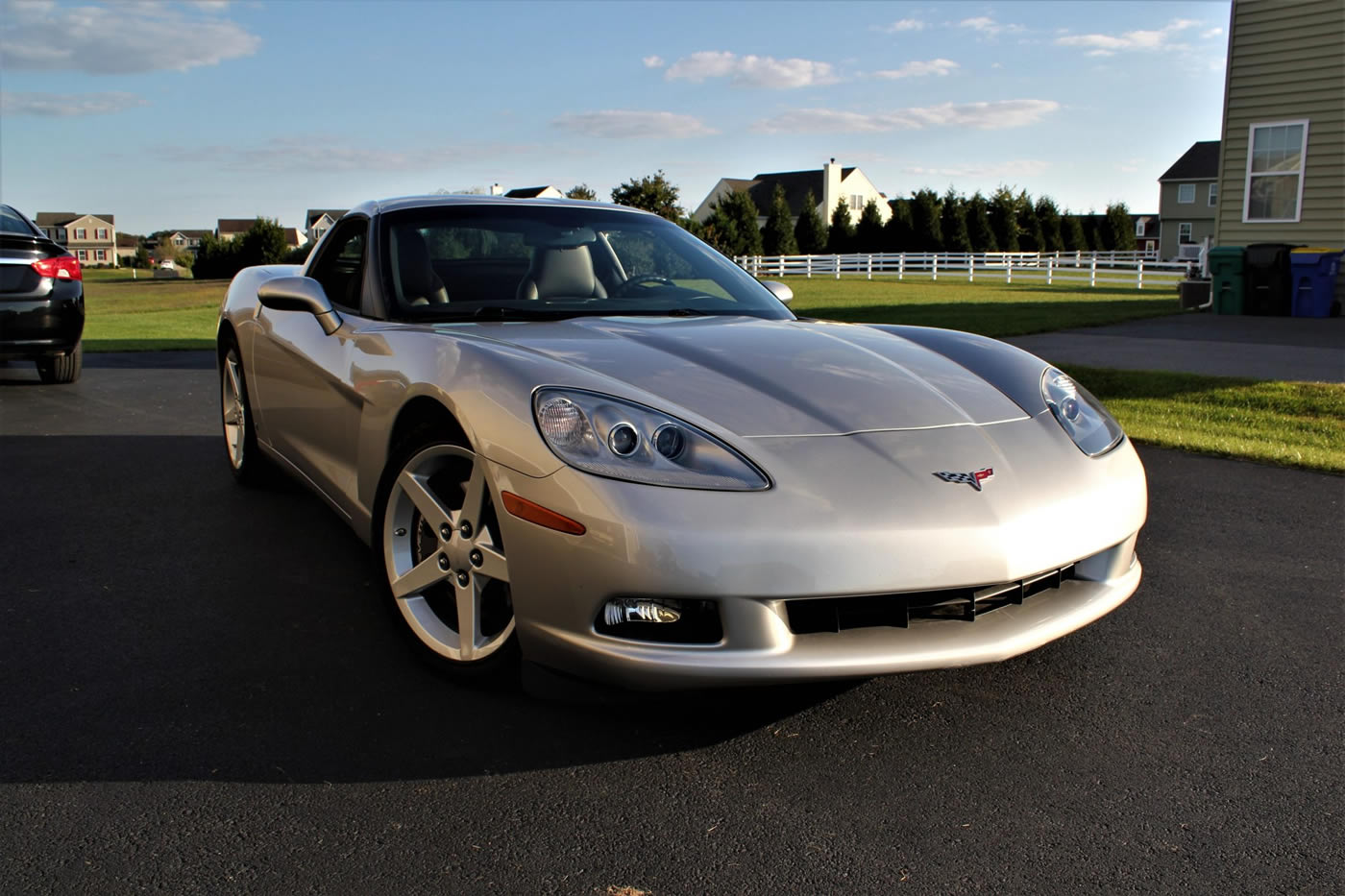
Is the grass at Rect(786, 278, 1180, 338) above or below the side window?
below

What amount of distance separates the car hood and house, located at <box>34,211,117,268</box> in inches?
6942

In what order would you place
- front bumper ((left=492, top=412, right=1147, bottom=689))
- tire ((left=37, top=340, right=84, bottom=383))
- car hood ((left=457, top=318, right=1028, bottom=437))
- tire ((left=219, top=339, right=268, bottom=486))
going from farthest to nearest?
tire ((left=37, top=340, right=84, bottom=383))
tire ((left=219, top=339, right=268, bottom=486))
car hood ((left=457, top=318, right=1028, bottom=437))
front bumper ((left=492, top=412, right=1147, bottom=689))

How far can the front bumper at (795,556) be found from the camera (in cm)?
245

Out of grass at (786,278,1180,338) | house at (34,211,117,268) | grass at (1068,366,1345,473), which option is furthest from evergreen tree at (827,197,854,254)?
house at (34,211,117,268)

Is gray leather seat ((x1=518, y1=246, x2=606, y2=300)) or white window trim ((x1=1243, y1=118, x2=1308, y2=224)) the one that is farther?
white window trim ((x1=1243, y1=118, x2=1308, y2=224))

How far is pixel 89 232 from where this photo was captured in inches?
6604

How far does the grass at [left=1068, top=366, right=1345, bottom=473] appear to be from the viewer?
649cm

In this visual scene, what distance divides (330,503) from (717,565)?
2.08 m

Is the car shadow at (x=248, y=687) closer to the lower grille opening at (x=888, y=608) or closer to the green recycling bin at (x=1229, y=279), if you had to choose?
the lower grille opening at (x=888, y=608)

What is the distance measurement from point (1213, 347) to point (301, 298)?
10.3 m

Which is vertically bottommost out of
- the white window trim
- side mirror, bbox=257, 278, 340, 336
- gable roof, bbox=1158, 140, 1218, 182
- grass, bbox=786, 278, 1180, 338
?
grass, bbox=786, 278, 1180, 338

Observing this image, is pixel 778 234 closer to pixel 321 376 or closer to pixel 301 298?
pixel 321 376

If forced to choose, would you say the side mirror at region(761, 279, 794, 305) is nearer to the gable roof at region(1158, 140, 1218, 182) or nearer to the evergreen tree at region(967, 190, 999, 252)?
the evergreen tree at region(967, 190, 999, 252)

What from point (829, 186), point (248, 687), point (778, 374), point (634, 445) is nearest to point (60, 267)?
point (248, 687)
